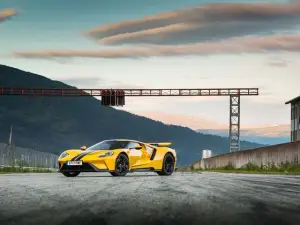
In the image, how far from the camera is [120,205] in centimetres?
922

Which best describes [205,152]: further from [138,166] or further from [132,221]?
[132,221]

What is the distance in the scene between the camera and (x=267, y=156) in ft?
108

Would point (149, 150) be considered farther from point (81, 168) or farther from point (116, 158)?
point (81, 168)

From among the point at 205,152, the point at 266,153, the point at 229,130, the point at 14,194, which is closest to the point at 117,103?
the point at 229,130

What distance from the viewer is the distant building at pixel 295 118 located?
3661 inches

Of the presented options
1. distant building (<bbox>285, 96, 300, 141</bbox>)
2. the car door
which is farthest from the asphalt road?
distant building (<bbox>285, 96, 300, 141</bbox>)

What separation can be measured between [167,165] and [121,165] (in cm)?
258

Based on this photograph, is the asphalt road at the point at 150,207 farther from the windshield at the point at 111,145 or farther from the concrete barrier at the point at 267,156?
the concrete barrier at the point at 267,156

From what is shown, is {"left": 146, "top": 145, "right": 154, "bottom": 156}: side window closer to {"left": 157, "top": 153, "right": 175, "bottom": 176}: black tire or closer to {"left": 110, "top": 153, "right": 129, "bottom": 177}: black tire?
{"left": 157, "top": 153, "right": 175, "bottom": 176}: black tire

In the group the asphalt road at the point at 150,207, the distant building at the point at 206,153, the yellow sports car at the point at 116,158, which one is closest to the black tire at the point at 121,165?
the yellow sports car at the point at 116,158

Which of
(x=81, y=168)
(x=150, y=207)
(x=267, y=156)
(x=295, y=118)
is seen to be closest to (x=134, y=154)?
(x=81, y=168)

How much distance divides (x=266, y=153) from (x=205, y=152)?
34.5 metres

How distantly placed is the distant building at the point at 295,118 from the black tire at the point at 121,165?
2833 inches

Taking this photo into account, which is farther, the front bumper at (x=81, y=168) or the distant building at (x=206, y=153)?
the distant building at (x=206, y=153)
